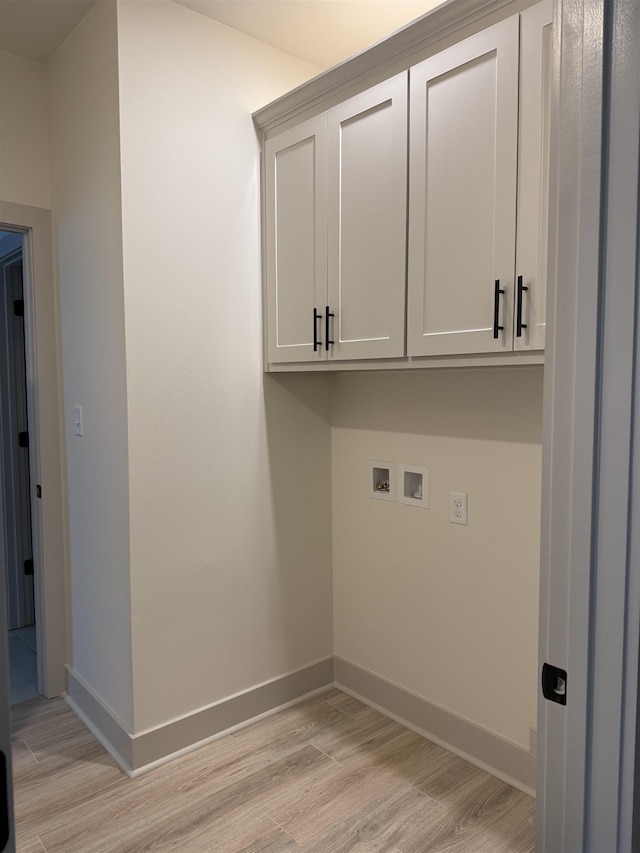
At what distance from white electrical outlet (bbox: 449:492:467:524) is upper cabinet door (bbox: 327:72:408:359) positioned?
2.01 ft

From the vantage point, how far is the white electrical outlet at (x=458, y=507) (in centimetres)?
226

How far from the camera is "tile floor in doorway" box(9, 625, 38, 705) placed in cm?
281

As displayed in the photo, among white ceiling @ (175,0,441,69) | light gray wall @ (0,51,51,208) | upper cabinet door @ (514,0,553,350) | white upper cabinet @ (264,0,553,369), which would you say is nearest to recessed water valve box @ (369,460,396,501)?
white upper cabinet @ (264,0,553,369)

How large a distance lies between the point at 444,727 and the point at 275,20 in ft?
8.95

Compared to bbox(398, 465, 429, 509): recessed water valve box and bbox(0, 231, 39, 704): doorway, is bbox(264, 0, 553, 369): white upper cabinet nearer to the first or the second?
bbox(398, 465, 429, 509): recessed water valve box

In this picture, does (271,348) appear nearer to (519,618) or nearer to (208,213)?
(208,213)

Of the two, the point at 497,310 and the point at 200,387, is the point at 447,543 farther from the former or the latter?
the point at 200,387

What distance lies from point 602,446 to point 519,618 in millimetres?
1391

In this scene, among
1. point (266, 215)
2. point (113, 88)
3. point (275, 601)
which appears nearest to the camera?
point (113, 88)

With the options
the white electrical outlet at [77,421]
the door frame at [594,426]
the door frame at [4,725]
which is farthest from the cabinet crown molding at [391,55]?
the door frame at [4,725]

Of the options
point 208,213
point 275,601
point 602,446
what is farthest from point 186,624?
point 602,446

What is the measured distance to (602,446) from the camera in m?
0.90

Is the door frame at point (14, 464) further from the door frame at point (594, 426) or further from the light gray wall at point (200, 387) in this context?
the door frame at point (594, 426)

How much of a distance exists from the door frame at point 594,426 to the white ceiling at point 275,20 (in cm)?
155
